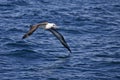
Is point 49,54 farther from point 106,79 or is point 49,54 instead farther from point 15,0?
point 15,0

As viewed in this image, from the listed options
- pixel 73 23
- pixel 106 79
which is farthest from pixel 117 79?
pixel 73 23

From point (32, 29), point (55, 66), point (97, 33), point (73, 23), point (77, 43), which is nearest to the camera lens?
point (32, 29)

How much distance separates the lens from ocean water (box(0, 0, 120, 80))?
72.2 feet

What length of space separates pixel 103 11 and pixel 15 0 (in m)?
7.11

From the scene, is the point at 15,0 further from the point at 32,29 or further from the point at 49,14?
the point at 32,29

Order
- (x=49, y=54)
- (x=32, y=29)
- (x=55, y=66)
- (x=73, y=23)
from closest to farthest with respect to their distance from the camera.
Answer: (x=32, y=29), (x=55, y=66), (x=49, y=54), (x=73, y=23)

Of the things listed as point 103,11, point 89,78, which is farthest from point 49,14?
point 89,78

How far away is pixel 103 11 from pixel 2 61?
12.9 metres

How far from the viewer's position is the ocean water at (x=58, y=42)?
2200 cm

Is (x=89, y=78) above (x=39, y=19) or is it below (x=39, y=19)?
below

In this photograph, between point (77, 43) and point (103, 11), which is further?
point (103, 11)

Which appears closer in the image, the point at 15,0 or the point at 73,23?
the point at 73,23

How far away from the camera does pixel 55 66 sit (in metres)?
22.7

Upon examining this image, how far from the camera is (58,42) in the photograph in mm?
26781
